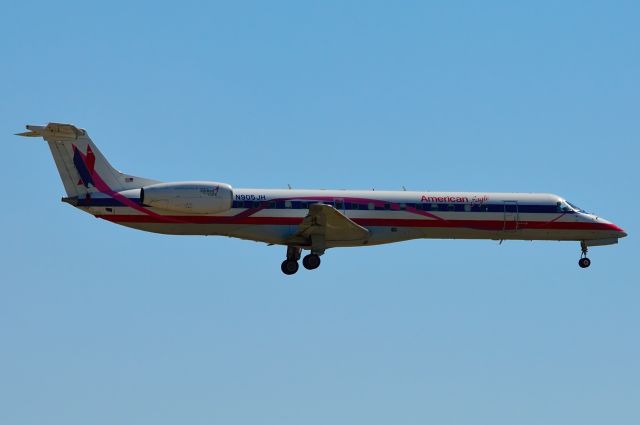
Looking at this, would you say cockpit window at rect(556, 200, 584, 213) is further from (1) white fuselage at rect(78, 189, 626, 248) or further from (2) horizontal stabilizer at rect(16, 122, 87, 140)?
(2) horizontal stabilizer at rect(16, 122, 87, 140)

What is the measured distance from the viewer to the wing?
60094 millimetres

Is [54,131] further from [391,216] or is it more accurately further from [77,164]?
[391,216]

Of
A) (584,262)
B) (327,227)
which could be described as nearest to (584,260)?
(584,262)

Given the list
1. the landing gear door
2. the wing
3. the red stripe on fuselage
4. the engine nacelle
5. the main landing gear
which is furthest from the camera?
the landing gear door

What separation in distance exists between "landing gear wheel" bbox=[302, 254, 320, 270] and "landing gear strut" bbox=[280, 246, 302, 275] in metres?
0.73

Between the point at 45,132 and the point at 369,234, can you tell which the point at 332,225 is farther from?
the point at 45,132

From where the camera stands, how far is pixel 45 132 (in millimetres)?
60375

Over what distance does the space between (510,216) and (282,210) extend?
9074 millimetres

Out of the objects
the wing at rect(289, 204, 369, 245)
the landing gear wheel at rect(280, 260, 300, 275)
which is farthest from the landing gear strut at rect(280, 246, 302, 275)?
the wing at rect(289, 204, 369, 245)

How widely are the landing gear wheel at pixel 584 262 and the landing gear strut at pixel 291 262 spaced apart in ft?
37.6

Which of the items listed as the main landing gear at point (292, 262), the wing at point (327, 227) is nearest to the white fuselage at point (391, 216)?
the wing at point (327, 227)

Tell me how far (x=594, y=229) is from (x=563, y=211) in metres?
1.51

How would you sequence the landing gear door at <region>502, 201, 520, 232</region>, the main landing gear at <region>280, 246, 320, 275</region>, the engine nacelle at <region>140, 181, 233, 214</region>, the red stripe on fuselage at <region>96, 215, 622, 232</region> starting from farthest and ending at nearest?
the landing gear door at <region>502, 201, 520, 232</region> → the main landing gear at <region>280, 246, 320, 275</region> → the red stripe on fuselage at <region>96, 215, 622, 232</region> → the engine nacelle at <region>140, 181, 233, 214</region>

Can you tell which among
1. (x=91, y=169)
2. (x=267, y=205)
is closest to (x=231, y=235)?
(x=267, y=205)
